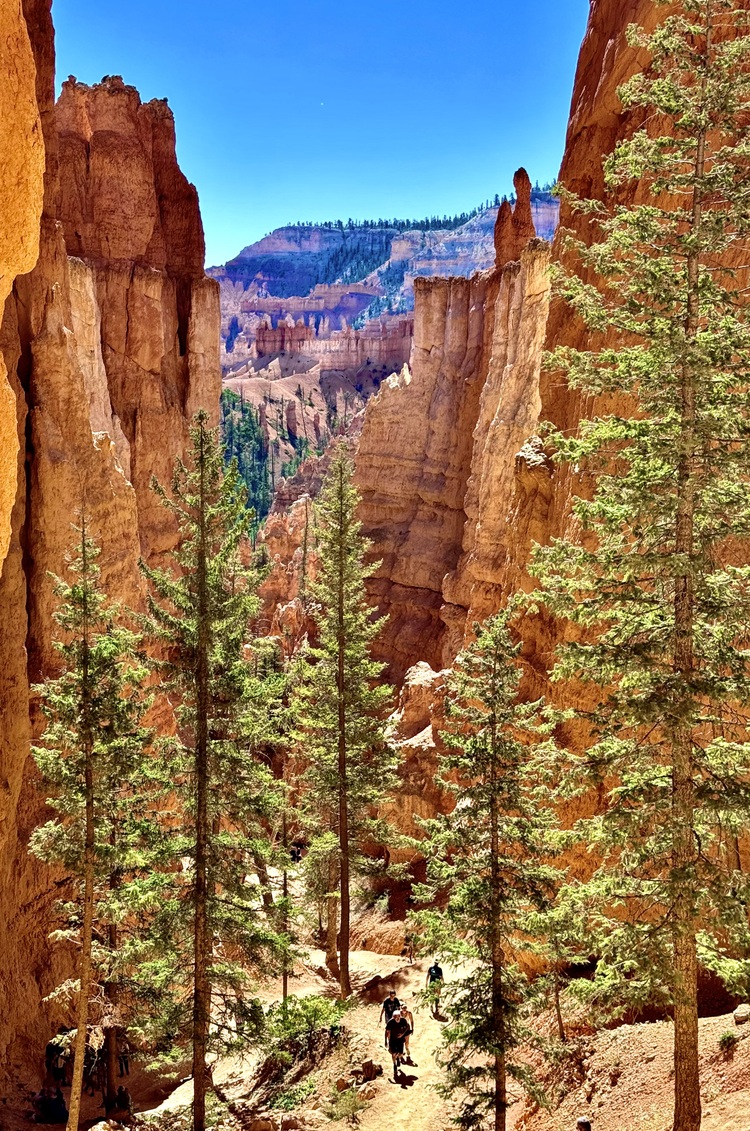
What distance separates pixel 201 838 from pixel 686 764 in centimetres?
790

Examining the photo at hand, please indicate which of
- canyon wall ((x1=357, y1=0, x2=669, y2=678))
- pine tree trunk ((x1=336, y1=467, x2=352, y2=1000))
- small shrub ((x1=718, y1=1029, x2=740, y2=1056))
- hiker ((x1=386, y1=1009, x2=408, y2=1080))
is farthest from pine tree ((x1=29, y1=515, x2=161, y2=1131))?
canyon wall ((x1=357, y1=0, x2=669, y2=678))

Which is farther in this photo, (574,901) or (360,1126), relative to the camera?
(360,1126)

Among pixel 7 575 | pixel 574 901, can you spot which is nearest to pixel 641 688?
pixel 574 901

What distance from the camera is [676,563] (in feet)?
26.0

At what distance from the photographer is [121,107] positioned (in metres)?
34.7

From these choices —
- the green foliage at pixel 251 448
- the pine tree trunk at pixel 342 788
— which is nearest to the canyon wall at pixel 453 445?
the pine tree trunk at pixel 342 788

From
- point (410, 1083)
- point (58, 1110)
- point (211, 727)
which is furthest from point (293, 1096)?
point (211, 727)

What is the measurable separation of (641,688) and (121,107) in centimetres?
3513

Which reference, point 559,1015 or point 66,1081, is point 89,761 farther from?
point 66,1081

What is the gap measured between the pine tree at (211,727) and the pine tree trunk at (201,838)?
0.02m

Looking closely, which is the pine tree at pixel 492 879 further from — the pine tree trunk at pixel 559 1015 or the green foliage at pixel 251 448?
the green foliage at pixel 251 448

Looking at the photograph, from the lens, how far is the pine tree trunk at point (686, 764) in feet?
26.4

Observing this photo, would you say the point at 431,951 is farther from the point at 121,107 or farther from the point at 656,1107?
the point at 121,107

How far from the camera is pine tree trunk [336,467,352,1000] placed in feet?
62.4
